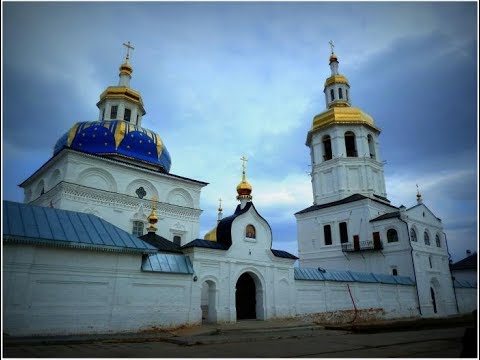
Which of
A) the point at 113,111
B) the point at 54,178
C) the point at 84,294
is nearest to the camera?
the point at 84,294

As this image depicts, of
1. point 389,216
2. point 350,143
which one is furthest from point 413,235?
point 350,143

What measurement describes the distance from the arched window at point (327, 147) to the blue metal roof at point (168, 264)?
19.4 m

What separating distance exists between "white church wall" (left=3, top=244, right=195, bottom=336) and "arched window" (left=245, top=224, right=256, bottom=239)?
4185mm

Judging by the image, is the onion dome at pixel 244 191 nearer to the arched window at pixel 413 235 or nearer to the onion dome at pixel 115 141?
the onion dome at pixel 115 141

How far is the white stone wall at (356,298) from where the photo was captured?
1728 cm

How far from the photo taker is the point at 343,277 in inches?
762

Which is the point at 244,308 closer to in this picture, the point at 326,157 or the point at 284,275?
the point at 284,275

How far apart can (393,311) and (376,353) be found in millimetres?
15200

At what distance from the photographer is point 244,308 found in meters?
16.0

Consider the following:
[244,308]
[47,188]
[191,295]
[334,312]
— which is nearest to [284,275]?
[244,308]

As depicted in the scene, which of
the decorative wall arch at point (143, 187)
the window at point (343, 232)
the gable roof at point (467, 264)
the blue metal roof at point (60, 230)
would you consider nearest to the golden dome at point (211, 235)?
the decorative wall arch at point (143, 187)

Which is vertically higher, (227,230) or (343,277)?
(227,230)

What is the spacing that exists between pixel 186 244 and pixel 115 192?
8625mm

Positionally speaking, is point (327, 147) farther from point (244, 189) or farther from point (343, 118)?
point (244, 189)
